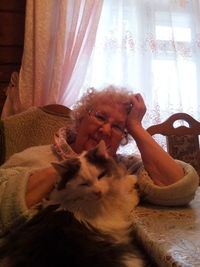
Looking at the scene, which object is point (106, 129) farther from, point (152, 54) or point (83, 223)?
point (152, 54)

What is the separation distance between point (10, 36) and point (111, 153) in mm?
1357

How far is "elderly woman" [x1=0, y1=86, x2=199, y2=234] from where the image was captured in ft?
3.22

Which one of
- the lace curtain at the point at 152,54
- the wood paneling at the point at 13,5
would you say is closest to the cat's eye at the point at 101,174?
the lace curtain at the point at 152,54

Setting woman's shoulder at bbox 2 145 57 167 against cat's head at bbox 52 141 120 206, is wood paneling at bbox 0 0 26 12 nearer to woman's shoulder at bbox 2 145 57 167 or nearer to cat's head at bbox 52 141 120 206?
woman's shoulder at bbox 2 145 57 167

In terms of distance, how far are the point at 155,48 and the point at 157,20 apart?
0.77 ft

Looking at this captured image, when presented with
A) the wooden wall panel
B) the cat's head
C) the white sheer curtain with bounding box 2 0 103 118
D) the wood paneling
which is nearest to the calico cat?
the cat's head

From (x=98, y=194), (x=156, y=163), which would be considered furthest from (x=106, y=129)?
(x=98, y=194)

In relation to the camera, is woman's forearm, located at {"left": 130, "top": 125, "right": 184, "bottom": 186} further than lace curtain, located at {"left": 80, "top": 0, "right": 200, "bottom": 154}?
No

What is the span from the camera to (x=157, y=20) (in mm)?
2246

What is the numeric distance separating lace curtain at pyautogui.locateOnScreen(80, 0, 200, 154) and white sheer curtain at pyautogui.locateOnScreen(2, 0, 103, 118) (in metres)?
0.13

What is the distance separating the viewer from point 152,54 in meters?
2.21

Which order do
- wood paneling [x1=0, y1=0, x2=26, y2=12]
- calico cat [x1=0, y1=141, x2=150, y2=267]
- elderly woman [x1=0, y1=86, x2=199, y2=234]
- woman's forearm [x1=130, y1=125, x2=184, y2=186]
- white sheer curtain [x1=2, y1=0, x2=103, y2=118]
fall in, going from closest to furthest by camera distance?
calico cat [x1=0, y1=141, x2=150, y2=267] → elderly woman [x1=0, y1=86, x2=199, y2=234] → woman's forearm [x1=130, y1=125, x2=184, y2=186] → white sheer curtain [x1=2, y1=0, x2=103, y2=118] → wood paneling [x1=0, y1=0, x2=26, y2=12]

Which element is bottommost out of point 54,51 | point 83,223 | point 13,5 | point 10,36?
point 83,223

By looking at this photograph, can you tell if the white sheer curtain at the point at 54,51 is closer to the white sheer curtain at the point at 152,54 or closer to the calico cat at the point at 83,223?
the white sheer curtain at the point at 152,54
